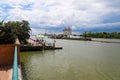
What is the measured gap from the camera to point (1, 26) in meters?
25.8

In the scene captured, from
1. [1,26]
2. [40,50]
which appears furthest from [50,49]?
[1,26]

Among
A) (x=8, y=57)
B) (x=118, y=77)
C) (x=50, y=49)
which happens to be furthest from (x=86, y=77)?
(x=50, y=49)

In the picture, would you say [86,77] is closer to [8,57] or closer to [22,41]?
[8,57]

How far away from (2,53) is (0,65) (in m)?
0.98

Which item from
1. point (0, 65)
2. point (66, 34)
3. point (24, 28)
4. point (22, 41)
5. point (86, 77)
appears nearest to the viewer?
point (0, 65)

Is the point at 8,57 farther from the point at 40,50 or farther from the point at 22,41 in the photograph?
the point at 22,41

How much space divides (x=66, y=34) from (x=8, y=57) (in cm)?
14228

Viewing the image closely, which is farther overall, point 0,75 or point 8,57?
point 8,57

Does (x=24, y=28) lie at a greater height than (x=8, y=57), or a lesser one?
greater

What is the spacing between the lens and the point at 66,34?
157 m

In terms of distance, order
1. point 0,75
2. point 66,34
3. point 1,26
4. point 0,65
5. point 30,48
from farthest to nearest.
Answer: point 66,34
point 30,48
point 1,26
point 0,65
point 0,75

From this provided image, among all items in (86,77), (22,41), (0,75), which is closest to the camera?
(0,75)

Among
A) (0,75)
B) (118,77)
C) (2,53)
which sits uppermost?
(2,53)

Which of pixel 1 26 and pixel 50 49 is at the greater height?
pixel 1 26
